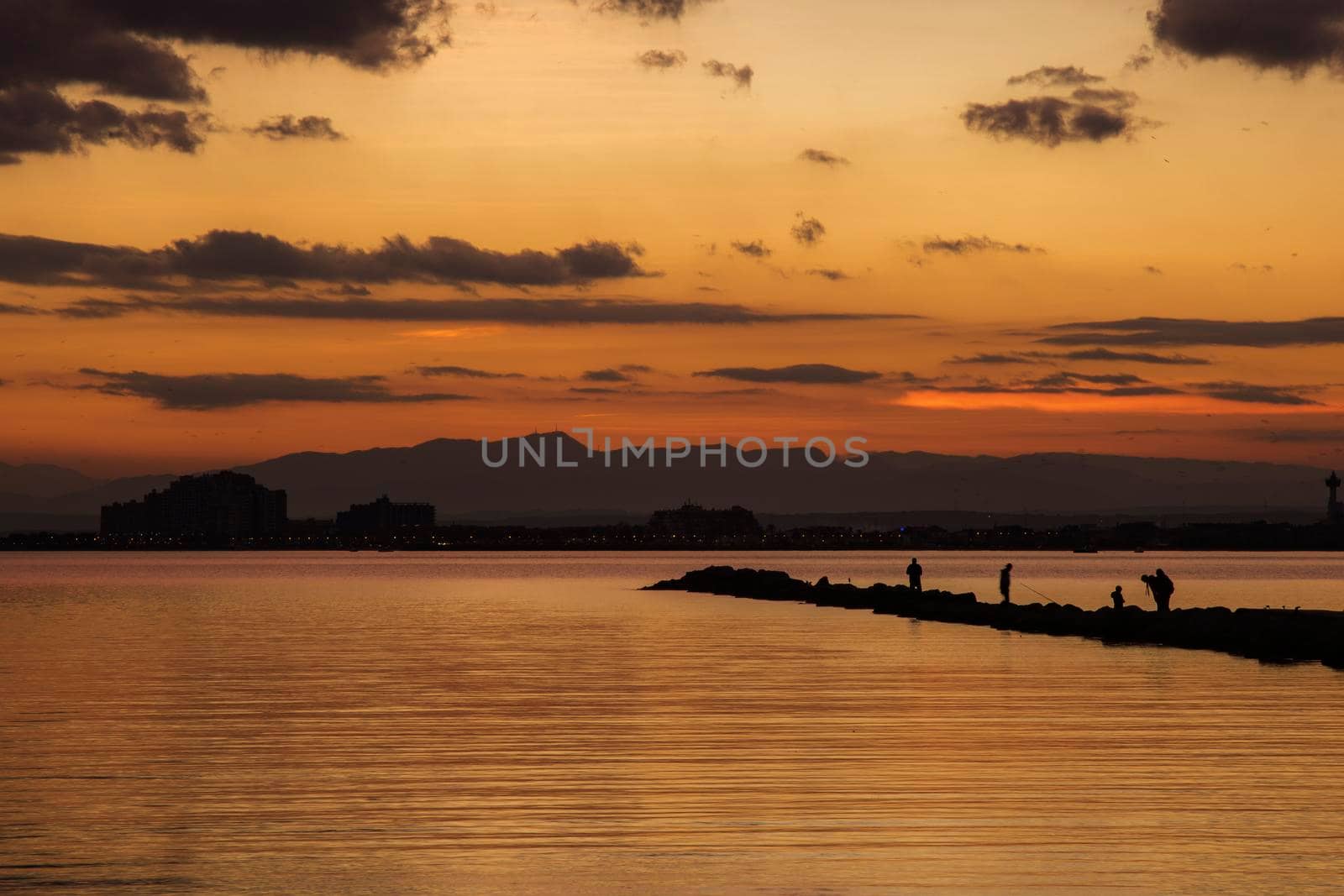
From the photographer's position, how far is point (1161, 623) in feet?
178

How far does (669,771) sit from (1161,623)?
1379 inches

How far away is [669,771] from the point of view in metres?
23.0

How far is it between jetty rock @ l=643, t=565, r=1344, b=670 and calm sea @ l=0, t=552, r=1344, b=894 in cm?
214

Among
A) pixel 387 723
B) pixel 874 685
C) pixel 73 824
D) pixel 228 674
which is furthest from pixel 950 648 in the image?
pixel 73 824

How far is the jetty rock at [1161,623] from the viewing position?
153 feet

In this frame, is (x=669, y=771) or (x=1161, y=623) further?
(x=1161, y=623)

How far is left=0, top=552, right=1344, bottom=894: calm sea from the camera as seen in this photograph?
16.1 m

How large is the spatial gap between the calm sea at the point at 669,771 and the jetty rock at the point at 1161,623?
214cm

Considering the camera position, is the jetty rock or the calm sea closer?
the calm sea

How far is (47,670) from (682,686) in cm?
1628

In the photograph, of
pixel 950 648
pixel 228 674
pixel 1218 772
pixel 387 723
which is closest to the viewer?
pixel 1218 772

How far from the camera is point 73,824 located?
61.2 ft

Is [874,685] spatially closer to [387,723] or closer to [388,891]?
[387,723]

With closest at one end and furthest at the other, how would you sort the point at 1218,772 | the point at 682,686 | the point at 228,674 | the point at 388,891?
1. the point at 388,891
2. the point at 1218,772
3. the point at 682,686
4. the point at 228,674
